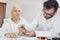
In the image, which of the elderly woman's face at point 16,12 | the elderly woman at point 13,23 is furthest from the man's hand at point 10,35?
the elderly woman's face at point 16,12

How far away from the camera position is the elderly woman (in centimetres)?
121

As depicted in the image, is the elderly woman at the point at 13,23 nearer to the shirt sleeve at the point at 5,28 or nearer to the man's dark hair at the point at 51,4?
the shirt sleeve at the point at 5,28

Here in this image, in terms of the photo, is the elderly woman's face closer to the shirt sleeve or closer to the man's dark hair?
the shirt sleeve

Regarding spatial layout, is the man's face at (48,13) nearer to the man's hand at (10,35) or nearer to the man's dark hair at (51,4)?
the man's dark hair at (51,4)

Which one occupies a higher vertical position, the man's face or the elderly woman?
the man's face

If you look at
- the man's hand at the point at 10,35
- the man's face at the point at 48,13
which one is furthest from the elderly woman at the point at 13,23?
the man's face at the point at 48,13

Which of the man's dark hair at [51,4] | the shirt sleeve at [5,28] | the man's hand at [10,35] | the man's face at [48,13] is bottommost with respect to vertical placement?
the man's hand at [10,35]

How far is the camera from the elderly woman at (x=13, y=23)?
121 cm

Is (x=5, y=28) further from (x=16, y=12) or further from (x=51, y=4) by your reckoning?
(x=51, y=4)

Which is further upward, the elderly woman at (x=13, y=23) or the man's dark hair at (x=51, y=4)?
→ the man's dark hair at (x=51, y=4)

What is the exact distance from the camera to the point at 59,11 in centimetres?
125

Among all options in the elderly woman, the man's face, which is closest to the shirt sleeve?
the elderly woman

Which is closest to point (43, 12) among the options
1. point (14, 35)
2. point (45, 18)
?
point (45, 18)

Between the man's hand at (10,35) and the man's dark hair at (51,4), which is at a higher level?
the man's dark hair at (51,4)
